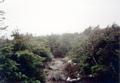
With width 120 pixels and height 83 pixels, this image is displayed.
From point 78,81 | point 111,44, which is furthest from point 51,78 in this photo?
point 111,44

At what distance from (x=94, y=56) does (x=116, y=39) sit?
1.55 metres

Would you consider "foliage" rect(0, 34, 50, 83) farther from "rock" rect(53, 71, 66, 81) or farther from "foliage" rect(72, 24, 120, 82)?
"foliage" rect(72, 24, 120, 82)

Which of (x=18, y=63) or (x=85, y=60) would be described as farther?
(x=85, y=60)

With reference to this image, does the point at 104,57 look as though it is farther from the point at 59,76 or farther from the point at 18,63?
the point at 18,63

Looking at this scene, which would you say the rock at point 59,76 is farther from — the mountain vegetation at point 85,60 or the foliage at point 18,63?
the foliage at point 18,63

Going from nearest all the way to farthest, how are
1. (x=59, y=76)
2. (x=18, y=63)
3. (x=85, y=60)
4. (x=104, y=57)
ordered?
(x=104, y=57), (x=18, y=63), (x=85, y=60), (x=59, y=76)

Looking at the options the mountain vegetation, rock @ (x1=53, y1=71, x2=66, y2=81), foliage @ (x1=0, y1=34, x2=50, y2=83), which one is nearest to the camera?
foliage @ (x1=0, y1=34, x2=50, y2=83)

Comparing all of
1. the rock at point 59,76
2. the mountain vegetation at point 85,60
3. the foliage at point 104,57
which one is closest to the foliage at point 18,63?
the mountain vegetation at point 85,60

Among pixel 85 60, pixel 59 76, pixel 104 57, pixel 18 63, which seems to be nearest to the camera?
pixel 104 57

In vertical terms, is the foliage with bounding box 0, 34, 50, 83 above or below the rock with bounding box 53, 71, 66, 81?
above

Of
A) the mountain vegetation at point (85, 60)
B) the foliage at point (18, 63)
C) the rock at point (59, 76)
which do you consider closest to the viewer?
the foliage at point (18, 63)

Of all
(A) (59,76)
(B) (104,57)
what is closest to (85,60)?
(B) (104,57)

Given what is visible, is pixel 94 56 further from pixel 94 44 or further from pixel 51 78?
pixel 51 78

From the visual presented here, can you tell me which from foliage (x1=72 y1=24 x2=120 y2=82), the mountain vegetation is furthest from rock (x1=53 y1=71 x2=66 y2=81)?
foliage (x1=72 y1=24 x2=120 y2=82)
